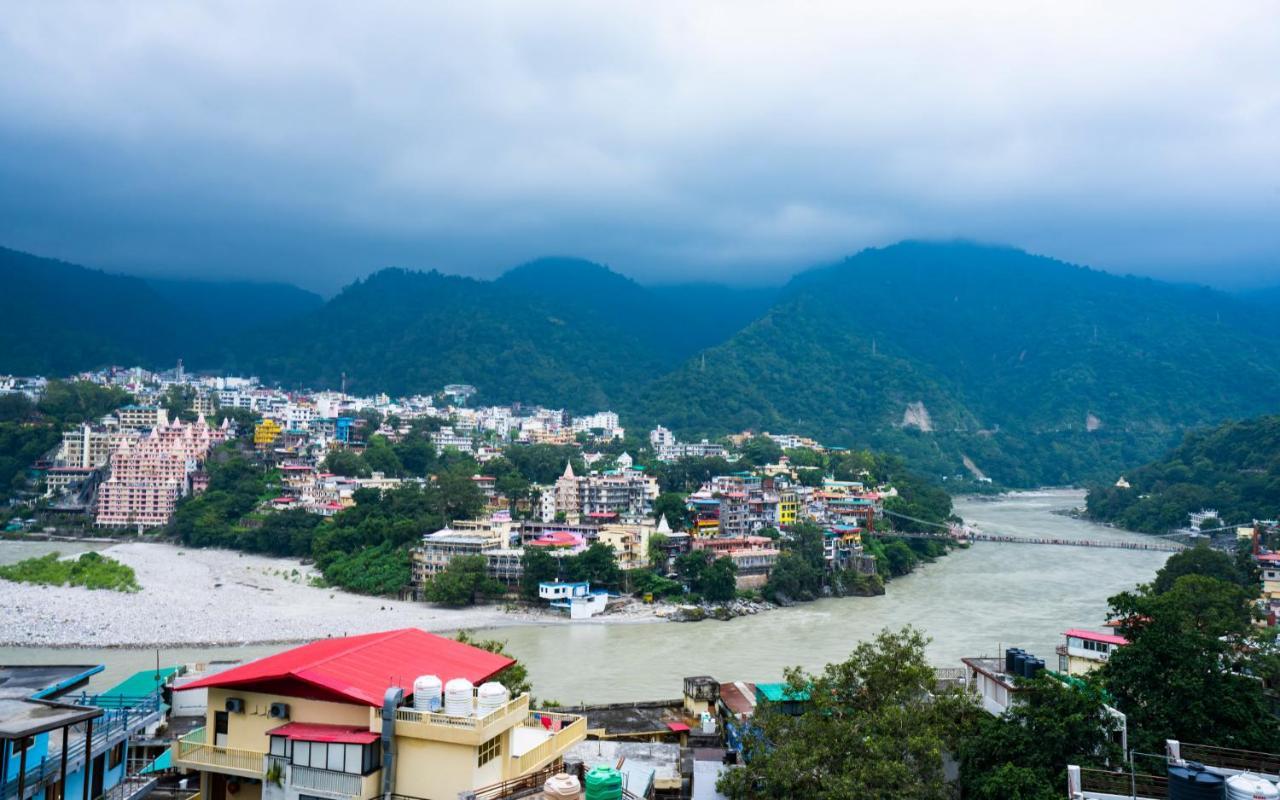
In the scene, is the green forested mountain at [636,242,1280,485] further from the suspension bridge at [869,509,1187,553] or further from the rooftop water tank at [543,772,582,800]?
the rooftop water tank at [543,772,582,800]

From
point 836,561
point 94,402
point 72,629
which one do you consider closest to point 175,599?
point 72,629

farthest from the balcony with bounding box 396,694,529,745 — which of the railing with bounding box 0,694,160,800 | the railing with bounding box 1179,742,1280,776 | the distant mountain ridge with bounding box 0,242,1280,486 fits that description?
the distant mountain ridge with bounding box 0,242,1280,486

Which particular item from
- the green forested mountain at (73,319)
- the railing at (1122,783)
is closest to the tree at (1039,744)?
the railing at (1122,783)

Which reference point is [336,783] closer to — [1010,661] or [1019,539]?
[1010,661]

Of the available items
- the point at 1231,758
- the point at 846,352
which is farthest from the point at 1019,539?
the point at 846,352

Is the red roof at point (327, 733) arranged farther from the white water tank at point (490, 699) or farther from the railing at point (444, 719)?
the white water tank at point (490, 699)

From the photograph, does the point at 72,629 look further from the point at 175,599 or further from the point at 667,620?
the point at 667,620

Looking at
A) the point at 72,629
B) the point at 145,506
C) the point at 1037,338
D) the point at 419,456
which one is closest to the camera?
the point at 72,629
